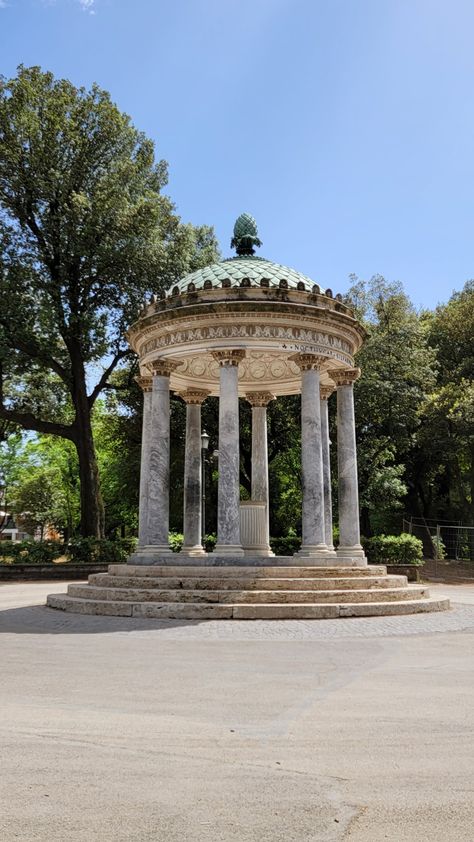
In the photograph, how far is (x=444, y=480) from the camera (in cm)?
5750

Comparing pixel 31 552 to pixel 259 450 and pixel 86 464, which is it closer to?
pixel 86 464

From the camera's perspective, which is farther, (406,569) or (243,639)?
(406,569)

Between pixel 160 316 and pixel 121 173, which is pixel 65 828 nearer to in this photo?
pixel 160 316

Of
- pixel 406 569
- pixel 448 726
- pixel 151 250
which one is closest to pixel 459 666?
pixel 448 726

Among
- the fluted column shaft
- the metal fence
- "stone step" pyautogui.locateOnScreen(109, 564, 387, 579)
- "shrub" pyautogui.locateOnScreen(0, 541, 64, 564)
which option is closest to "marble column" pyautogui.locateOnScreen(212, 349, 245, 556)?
"stone step" pyautogui.locateOnScreen(109, 564, 387, 579)

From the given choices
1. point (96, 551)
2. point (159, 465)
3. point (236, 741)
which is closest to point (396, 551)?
point (96, 551)

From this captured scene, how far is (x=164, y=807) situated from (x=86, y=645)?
7.53 metres

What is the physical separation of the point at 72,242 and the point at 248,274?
1657 centimetres

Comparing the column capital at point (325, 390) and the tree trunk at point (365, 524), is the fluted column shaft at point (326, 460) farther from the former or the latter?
the tree trunk at point (365, 524)

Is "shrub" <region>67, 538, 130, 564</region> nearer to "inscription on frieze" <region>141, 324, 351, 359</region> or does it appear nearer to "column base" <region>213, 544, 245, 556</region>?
"inscription on frieze" <region>141, 324, 351, 359</region>

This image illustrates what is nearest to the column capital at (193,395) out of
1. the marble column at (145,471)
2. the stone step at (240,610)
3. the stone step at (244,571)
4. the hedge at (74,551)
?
the marble column at (145,471)

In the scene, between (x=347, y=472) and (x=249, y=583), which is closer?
(x=249, y=583)

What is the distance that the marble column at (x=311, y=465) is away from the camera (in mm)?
19266

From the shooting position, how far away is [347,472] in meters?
22.1
